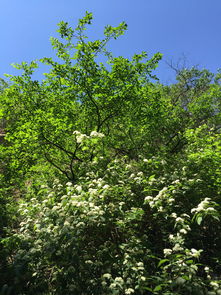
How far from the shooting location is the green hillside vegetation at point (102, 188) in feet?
9.54

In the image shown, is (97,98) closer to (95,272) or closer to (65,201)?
(65,201)

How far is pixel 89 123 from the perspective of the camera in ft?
23.7

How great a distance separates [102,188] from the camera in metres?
3.78

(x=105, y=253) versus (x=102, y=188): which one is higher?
(x=102, y=188)

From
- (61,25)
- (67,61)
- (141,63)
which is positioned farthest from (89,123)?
(61,25)

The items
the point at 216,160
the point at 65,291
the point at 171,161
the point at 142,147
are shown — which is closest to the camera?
the point at 65,291

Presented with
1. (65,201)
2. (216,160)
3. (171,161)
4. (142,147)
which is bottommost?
(65,201)

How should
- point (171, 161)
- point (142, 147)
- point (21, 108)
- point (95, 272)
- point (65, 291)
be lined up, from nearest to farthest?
1. point (65, 291)
2. point (95, 272)
3. point (171, 161)
4. point (21, 108)
5. point (142, 147)

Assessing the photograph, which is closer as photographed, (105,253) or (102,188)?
(105,253)

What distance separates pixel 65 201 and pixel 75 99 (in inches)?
164

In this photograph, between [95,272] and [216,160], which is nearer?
[95,272]

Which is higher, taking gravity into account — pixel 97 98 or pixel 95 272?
pixel 97 98

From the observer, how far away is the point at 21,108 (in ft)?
21.5

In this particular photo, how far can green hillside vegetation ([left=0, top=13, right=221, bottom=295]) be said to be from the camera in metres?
2.91
